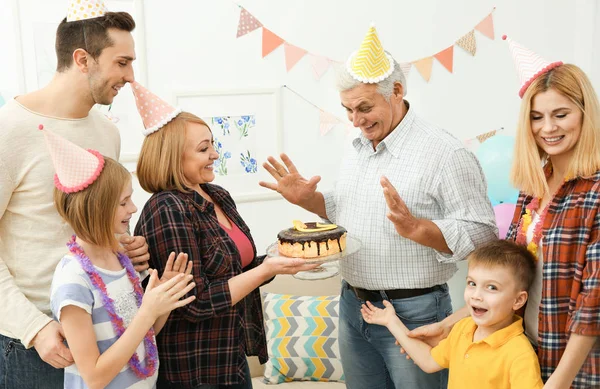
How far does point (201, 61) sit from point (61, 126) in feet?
5.38

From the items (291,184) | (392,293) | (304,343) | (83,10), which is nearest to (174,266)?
(291,184)

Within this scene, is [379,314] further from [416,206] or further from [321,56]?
[321,56]

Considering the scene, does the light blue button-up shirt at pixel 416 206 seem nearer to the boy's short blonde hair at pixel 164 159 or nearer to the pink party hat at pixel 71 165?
the boy's short blonde hair at pixel 164 159

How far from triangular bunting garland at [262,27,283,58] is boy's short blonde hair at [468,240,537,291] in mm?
2167

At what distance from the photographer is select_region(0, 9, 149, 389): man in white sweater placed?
5.88ft

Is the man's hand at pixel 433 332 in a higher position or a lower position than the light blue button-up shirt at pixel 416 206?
lower

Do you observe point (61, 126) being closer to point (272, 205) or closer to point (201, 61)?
point (201, 61)

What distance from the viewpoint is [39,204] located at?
6.20 ft

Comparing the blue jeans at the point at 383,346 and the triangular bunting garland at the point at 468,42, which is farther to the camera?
the triangular bunting garland at the point at 468,42

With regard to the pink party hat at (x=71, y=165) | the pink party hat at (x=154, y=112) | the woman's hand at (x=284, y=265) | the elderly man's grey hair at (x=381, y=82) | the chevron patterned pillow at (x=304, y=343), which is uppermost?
the elderly man's grey hair at (x=381, y=82)

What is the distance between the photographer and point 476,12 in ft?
13.5

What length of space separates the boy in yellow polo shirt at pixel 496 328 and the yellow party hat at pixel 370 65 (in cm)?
73

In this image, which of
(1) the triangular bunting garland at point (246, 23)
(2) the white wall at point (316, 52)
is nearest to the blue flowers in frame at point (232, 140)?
(2) the white wall at point (316, 52)

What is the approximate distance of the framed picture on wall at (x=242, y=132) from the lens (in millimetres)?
3535
